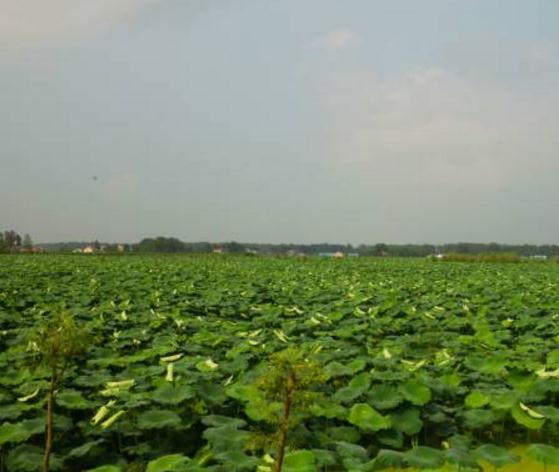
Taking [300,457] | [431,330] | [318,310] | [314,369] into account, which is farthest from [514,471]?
[318,310]

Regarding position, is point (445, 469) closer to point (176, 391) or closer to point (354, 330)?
point (176, 391)

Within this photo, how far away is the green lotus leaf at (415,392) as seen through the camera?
4.45 m

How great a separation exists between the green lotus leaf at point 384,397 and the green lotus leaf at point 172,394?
4.54 feet

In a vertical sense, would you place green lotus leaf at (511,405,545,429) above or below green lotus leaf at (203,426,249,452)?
below

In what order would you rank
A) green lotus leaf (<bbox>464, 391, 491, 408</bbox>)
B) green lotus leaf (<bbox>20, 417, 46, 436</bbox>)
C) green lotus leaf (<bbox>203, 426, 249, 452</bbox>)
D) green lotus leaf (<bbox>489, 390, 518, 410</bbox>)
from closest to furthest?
green lotus leaf (<bbox>203, 426, 249, 452</bbox>) < green lotus leaf (<bbox>20, 417, 46, 436</bbox>) < green lotus leaf (<bbox>489, 390, 518, 410</bbox>) < green lotus leaf (<bbox>464, 391, 491, 408</bbox>)

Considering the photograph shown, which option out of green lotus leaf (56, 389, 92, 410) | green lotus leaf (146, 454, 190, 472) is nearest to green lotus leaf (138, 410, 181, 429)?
green lotus leaf (56, 389, 92, 410)

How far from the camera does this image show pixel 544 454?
3.39 m

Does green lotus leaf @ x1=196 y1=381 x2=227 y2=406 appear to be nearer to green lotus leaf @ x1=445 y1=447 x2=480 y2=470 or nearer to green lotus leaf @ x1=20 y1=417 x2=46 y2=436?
green lotus leaf @ x1=20 y1=417 x2=46 y2=436

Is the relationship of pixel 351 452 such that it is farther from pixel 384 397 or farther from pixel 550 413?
pixel 550 413

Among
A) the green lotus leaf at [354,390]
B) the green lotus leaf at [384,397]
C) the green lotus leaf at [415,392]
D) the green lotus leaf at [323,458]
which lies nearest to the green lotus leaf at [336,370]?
the green lotus leaf at [354,390]

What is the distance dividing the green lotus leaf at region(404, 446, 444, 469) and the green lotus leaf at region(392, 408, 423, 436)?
0.78 metres

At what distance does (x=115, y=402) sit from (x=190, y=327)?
13.9ft

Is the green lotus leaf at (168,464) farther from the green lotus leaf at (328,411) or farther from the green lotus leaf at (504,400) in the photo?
the green lotus leaf at (504,400)

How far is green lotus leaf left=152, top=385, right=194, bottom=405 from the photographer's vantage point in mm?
4222
